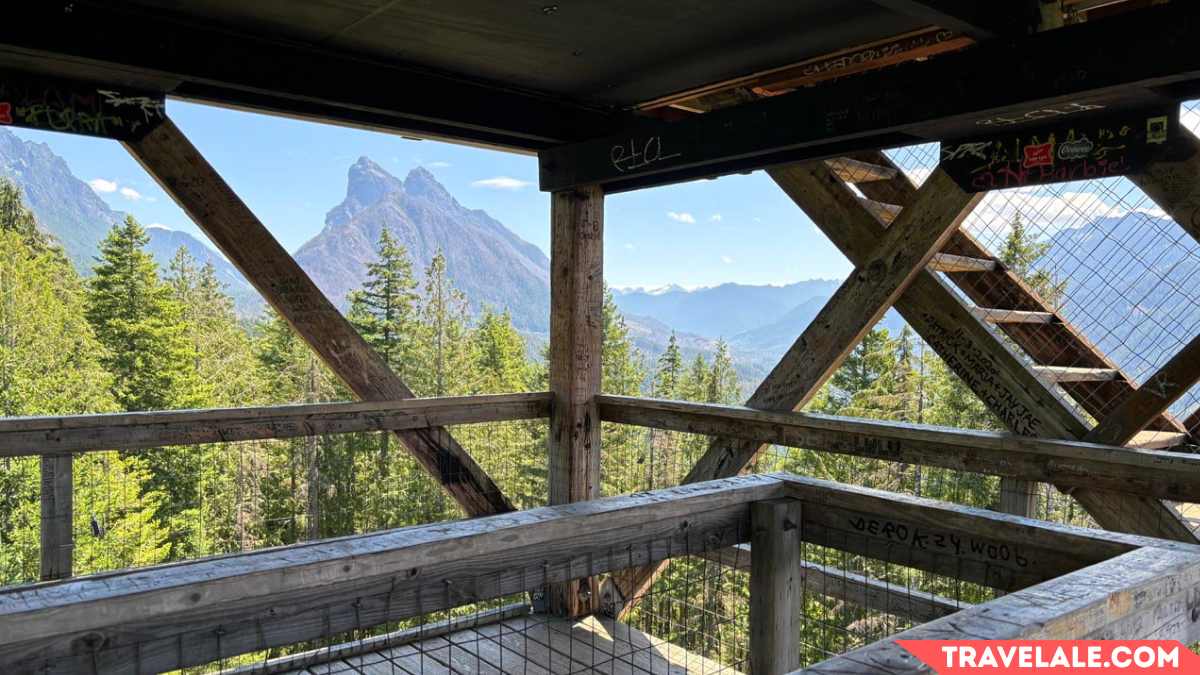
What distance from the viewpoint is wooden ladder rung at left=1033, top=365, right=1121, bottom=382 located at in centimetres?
339

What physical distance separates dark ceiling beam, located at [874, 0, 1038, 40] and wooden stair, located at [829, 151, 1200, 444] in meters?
1.03

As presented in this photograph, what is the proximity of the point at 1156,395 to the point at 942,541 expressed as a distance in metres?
1.73

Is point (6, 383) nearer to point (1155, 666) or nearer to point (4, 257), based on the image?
point (4, 257)

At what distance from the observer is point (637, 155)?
3.94m

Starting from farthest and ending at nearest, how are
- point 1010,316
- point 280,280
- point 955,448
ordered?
point 1010,316 < point 280,280 < point 955,448

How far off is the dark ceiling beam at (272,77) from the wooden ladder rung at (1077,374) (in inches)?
88.8

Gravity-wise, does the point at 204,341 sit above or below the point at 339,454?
above

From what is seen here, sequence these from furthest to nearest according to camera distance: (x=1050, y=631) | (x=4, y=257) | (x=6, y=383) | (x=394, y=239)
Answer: (x=394, y=239) < (x=4, y=257) < (x=6, y=383) < (x=1050, y=631)

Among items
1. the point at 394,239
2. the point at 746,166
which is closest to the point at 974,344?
the point at 746,166

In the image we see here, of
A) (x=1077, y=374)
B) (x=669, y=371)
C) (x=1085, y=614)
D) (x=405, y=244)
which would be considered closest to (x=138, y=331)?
(x=405, y=244)

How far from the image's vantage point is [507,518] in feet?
5.02

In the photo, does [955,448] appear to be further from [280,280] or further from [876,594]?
[280,280]

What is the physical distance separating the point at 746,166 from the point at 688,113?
0.69 metres

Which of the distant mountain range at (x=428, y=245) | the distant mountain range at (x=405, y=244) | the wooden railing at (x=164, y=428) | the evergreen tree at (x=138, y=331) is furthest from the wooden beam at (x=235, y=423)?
the distant mountain range at (x=428, y=245)
